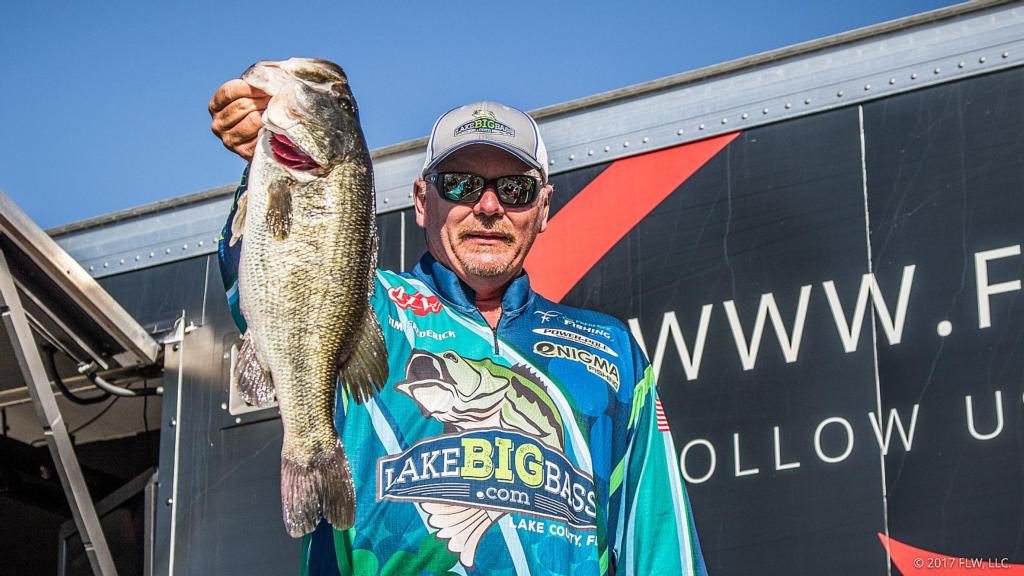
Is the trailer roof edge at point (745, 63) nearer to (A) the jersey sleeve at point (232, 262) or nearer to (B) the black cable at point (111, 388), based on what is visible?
(B) the black cable at point (111, 388)

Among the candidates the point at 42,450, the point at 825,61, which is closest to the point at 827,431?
the point at 825,61

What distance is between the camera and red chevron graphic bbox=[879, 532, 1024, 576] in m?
3.82

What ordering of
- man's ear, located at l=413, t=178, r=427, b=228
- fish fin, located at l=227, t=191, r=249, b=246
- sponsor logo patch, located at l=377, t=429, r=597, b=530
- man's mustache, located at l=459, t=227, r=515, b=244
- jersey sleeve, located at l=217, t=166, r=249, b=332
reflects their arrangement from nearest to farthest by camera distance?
1. fish fin, located at l=227, t=191, r=249, b=246
2. jersey sleeve, located at l=217, t=166, r=249, b=332
3. sponsor logo patch, located at l=377, t=429, r=597, b=530
4. man's mustache, located at l=459, t=227, r=515, b=244
5. man's ear, located at l=413, t=178, r=427, b=228

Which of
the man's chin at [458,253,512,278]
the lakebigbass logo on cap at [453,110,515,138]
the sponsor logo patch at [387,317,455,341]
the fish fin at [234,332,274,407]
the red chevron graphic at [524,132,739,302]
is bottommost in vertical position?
the fish fin at [234,332,274,407]

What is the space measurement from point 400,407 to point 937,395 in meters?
1.57

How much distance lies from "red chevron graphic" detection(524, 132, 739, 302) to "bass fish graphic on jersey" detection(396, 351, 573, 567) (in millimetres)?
1411

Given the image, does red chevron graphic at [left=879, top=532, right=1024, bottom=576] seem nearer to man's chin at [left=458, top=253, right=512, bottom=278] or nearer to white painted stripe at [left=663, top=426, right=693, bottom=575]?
white painted stripe at [left=663, top=426, right=693, bottom=575]

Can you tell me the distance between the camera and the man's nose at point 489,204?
350 centimetres

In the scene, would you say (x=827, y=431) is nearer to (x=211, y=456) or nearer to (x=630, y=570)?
(x=630, y=570)

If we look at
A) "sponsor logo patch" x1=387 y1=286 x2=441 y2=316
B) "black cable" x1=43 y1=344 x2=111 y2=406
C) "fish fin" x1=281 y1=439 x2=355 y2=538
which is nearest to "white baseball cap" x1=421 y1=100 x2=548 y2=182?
"sponsor logo patch" x1=387 y1=286 x2=441 y2=316

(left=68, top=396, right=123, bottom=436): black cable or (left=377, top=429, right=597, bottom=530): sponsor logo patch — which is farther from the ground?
(left=68, top=396, right=123, bottom=436): black cable

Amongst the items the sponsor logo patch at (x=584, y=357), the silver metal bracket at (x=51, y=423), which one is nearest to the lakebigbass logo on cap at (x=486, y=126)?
the sponsor logo patch at (x=584, y=357)

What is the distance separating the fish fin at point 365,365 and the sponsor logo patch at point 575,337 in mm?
659

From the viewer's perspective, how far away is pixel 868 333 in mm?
4211
